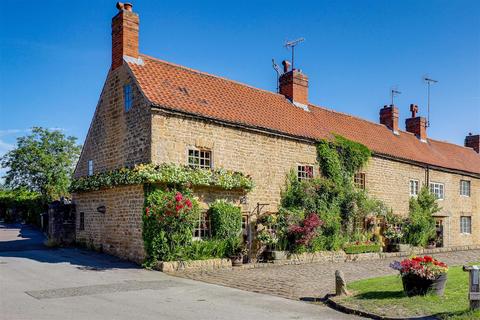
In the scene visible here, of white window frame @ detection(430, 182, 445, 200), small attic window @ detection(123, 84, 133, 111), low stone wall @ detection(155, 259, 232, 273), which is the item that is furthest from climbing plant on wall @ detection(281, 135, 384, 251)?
small attic window @ detection(123, 84, 133, 111)

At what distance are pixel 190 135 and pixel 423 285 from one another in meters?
10.2

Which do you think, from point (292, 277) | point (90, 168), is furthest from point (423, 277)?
point (90, 168)

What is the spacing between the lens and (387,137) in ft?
99.2

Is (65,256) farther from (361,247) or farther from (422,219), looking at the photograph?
(422,219)

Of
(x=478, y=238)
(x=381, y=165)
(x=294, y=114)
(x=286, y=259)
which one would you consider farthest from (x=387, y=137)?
(x=286, y=259)

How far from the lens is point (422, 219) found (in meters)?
27.4

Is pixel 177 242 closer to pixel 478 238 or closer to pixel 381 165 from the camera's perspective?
pixel 381 165

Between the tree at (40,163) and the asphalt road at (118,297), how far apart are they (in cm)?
3594

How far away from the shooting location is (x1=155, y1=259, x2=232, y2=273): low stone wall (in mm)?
15647

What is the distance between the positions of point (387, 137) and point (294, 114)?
900cm

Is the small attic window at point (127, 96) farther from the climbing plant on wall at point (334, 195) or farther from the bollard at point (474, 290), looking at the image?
the bollard at point (474, 290)

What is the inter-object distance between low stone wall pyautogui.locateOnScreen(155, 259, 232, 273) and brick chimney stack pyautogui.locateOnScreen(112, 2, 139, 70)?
8.71m

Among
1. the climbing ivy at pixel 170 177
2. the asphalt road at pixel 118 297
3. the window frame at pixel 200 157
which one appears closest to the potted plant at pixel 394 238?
the climbing ivy at pixel 170 177

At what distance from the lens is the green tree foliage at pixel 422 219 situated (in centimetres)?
2684
